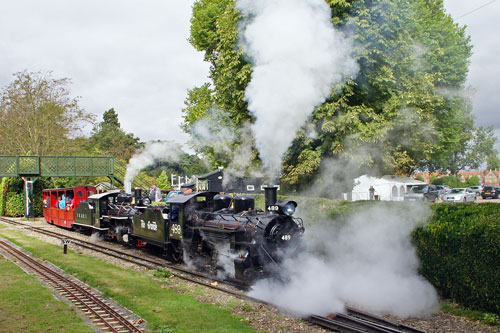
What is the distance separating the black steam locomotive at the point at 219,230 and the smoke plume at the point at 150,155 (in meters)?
4.57

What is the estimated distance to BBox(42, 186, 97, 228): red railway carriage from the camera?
21078 millimetres

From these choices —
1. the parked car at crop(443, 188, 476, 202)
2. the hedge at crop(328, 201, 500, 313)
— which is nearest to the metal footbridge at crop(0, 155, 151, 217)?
the hedge at crop(328, 201, 500, 313)

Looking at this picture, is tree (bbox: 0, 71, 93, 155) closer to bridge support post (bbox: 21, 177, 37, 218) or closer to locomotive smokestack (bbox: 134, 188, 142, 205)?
bridge support post (bbox: 21, 177, 37, 218)

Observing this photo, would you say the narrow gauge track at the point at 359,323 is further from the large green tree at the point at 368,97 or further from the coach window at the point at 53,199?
the coach window at the point at 53,199

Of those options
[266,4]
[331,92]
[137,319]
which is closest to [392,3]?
[331,92]

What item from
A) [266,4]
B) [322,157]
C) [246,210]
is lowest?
[246,210]

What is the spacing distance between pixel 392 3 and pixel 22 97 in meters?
31.0

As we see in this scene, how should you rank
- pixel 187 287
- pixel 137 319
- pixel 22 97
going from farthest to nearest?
pixel 22 97
pixel 187 287
pixel 137 319

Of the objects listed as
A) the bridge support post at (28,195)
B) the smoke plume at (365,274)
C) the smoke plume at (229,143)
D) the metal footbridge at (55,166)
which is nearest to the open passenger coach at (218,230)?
the smoke plume at (365,274)

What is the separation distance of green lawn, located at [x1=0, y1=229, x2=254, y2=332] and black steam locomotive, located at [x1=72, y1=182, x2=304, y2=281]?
1346mm

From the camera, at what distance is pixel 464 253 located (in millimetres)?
8164

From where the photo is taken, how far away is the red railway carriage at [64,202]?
21.1 meters

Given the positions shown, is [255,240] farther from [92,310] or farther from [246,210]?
[92,310]

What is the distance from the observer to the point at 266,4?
12531 mm
